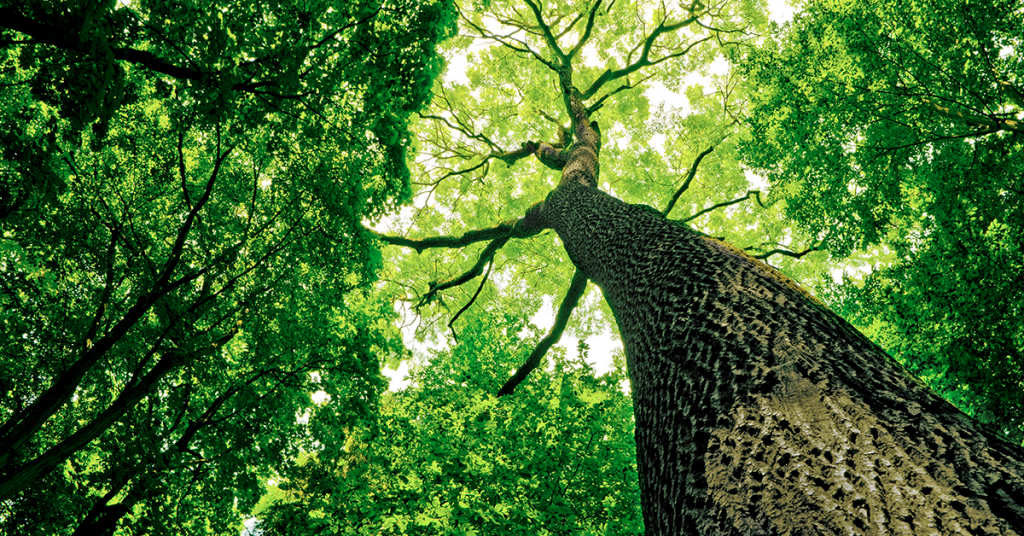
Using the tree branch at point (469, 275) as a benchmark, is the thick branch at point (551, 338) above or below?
below

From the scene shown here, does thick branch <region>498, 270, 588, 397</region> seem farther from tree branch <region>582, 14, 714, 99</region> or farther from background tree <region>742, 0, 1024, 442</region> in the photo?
tree branch <region>582, 14, 714, 99</region>

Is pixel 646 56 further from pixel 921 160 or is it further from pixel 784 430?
pixel 784 430

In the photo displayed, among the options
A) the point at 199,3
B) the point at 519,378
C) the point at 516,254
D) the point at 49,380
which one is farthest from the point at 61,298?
the point at 516,254

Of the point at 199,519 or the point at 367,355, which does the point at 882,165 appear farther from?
the point at 199,519

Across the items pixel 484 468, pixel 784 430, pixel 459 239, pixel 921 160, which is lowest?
pixel 784 430

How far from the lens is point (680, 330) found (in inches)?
103

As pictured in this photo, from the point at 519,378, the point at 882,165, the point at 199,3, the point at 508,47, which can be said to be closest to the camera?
the point at 199,3

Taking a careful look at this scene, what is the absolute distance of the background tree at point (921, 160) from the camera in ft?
16.9

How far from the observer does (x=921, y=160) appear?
6.16 meters

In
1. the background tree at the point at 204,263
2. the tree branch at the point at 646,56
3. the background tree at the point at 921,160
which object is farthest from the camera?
the tree branch at the point at 646,56

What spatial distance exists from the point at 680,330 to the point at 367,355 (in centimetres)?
480

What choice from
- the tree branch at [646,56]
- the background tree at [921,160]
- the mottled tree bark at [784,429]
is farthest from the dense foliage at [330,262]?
the tree branch at [646,56]

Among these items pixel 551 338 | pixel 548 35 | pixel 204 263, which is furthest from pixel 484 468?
pixel 548 35

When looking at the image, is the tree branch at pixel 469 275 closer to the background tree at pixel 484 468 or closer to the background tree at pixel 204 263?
the background tree at pixel 484 468
